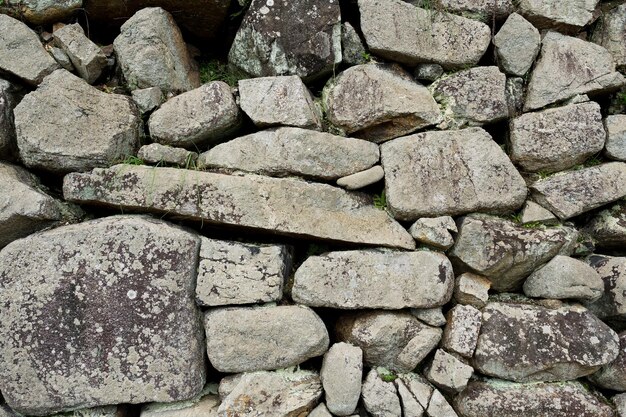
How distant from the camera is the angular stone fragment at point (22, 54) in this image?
3223mm

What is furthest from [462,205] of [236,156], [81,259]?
[81,259]

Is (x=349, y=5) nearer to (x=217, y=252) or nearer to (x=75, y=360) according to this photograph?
(x=217, y=252)

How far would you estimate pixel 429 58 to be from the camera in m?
3.42

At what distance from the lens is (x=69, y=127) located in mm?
3107

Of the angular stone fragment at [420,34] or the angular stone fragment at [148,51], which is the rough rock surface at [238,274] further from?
the angular stone fragment at [420,34]

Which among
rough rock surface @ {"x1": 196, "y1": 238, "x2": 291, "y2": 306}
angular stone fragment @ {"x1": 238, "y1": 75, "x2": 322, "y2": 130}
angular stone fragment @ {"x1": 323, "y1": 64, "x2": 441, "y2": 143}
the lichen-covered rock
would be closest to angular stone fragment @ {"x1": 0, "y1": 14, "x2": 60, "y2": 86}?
angular stone fragment @ {"x1": 238, "y1": 75, "x2": 322, "y2": 130}

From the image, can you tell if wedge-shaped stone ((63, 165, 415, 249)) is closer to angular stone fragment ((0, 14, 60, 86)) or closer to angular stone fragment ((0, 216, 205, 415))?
angular stone fragment ((0, 216, 205, 415))

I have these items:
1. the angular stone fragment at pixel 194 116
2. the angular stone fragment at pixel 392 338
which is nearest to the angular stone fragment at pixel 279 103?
the angular stone fragment at pixel 194 116

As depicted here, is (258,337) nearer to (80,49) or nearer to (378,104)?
(378,104)

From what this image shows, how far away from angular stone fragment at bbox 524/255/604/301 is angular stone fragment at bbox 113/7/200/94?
280cm

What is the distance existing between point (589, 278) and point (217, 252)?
2.39 m

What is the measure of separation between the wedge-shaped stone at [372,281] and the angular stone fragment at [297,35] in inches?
52.4

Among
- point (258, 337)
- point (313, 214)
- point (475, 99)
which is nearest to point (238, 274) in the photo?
point (258, 337)

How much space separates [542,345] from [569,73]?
1901mm
